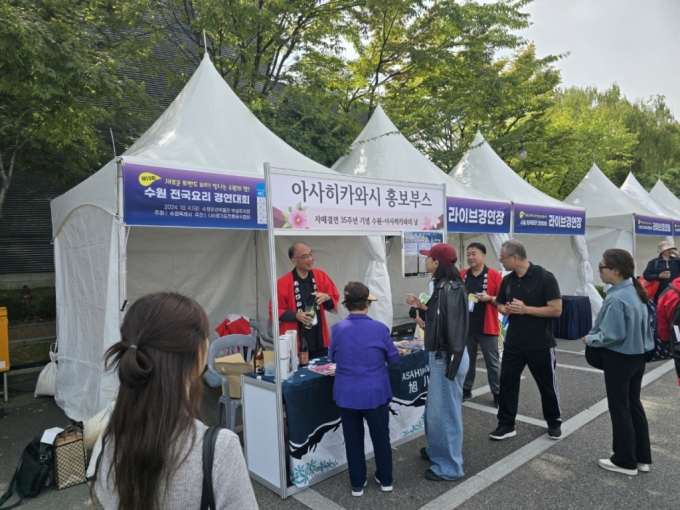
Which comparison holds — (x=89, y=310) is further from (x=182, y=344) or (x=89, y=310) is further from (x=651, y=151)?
(x=651, y=151)

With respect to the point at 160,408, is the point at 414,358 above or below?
below

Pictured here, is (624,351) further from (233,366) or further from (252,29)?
(252,29)

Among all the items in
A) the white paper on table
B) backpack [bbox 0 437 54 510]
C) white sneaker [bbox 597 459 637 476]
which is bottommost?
white sneaker [bbox 597 459 637 476]

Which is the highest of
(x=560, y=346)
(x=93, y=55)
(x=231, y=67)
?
(x=231, y=67)

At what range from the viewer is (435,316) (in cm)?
322

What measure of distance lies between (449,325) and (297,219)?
4.34ft

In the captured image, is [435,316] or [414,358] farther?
[414,358]

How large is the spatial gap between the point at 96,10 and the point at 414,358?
24.3 ft

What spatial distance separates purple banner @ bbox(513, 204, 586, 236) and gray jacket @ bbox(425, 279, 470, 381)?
17.0 feet

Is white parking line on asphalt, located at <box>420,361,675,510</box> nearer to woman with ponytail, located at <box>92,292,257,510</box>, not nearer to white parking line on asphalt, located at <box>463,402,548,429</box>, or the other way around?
white parking line on asphalt, located at <box>463,402,548,429</box>

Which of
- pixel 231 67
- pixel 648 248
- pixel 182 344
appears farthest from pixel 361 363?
pixel 648 248

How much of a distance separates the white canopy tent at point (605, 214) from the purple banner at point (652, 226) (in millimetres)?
150

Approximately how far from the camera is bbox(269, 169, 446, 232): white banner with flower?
3107 mm

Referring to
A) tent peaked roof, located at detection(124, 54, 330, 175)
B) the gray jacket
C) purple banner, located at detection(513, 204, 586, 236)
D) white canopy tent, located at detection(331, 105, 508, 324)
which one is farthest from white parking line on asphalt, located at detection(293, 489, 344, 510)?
purple banner, located at detection(513, 204, 586, 236)
